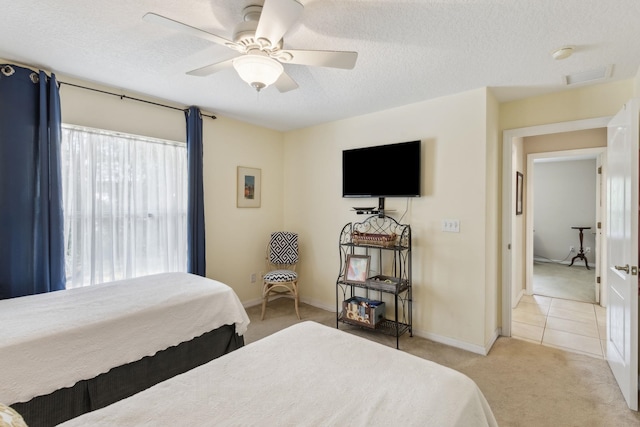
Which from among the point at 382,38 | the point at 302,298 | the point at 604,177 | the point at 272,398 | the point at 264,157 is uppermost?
the point at 382,38

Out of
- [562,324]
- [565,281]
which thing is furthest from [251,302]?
[565,281]

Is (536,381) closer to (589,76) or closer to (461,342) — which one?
(461,342)

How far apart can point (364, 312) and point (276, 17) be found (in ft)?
9.05

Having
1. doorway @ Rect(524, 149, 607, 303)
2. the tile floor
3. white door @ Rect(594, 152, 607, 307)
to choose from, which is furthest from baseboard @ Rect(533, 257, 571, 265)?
the tile floor

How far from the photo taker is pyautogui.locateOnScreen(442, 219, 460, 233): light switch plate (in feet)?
9.78

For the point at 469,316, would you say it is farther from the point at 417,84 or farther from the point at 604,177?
the point at 604,177

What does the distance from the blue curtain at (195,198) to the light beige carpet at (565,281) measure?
5016 mm

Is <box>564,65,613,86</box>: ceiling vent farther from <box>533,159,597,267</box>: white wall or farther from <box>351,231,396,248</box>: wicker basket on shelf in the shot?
<box>533,159,597,267</box>: white wall

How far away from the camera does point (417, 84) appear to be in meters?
2.72

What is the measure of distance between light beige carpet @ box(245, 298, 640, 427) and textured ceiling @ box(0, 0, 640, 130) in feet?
7.99

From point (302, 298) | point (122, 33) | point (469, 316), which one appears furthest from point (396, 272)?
point (122, 33)

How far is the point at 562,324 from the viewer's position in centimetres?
352

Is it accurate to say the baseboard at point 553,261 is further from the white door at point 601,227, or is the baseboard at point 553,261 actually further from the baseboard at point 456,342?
the baseboard at point 456,342

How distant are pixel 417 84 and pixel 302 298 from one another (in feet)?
10.2
